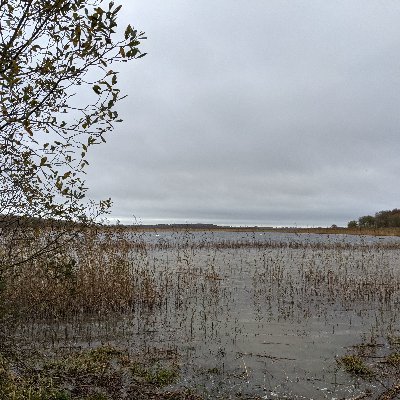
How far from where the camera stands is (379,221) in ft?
243

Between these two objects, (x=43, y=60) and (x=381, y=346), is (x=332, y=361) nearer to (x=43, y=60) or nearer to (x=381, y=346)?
(x=381, y=346)

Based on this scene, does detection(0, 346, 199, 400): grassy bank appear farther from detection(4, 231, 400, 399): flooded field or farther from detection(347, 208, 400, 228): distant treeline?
detection(347, 208, 400, 228): distant treeline

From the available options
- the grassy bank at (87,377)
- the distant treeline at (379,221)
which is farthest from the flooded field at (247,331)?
the distant treeline at (379,221)

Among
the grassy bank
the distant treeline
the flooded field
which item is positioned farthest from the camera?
the distant treeline

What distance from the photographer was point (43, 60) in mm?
4324

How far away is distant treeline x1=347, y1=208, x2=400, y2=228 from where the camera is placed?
71.5m

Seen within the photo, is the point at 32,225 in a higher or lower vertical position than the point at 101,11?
lower

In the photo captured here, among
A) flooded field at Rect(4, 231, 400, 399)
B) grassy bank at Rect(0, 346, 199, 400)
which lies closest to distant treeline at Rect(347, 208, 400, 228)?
flooded field at Rect(4, 231, 400, 399)

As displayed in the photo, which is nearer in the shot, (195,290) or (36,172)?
(36,172)

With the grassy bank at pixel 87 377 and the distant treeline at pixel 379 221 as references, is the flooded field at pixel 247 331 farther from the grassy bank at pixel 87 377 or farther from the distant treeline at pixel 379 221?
the distant treeline at pixel 379 221

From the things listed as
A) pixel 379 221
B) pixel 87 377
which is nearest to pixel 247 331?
pixel 87 377

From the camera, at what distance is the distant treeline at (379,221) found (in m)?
71.5

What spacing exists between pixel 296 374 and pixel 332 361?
1.31 m

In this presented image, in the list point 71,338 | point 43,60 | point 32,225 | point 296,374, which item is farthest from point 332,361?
point 43,60
